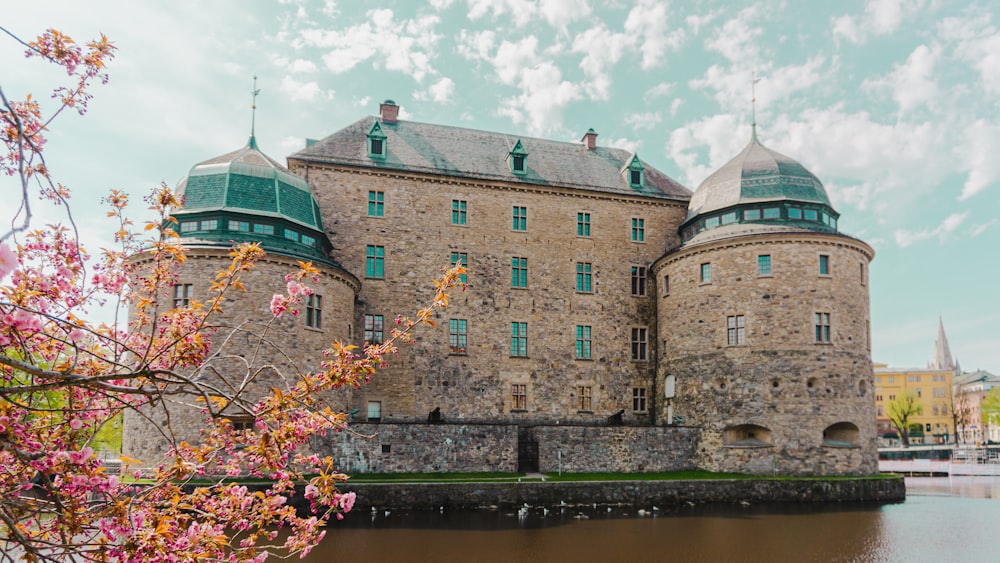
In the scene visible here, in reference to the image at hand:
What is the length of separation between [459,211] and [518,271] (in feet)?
12.5

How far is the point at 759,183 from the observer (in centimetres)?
3033

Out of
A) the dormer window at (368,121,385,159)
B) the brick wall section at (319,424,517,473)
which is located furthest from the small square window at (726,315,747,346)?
the dormer window at (368,121,385,159)

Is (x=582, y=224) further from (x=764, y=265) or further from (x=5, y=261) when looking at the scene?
(x=5, y=261)

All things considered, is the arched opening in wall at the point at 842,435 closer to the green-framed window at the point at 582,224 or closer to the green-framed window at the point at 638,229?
the green-framed window at the point at 638,229

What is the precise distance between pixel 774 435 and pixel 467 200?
52.9 ft

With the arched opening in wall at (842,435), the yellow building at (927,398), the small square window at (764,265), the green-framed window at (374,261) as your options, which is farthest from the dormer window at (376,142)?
the yellow building at (927,398)

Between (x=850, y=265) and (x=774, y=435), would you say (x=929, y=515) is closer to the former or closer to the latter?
(x=774, y=435)

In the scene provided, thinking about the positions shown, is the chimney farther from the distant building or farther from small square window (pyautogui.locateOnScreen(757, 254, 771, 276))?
the distant building

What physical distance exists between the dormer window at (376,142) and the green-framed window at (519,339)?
965 centimetres

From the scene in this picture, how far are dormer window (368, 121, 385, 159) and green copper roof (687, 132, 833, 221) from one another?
47.7ft

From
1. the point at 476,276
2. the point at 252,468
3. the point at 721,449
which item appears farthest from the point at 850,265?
the point at 252,468

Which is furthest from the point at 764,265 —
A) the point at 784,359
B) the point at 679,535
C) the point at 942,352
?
the point at 942,352

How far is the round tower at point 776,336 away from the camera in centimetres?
2720

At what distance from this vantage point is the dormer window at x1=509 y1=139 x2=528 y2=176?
3300 centimetres
